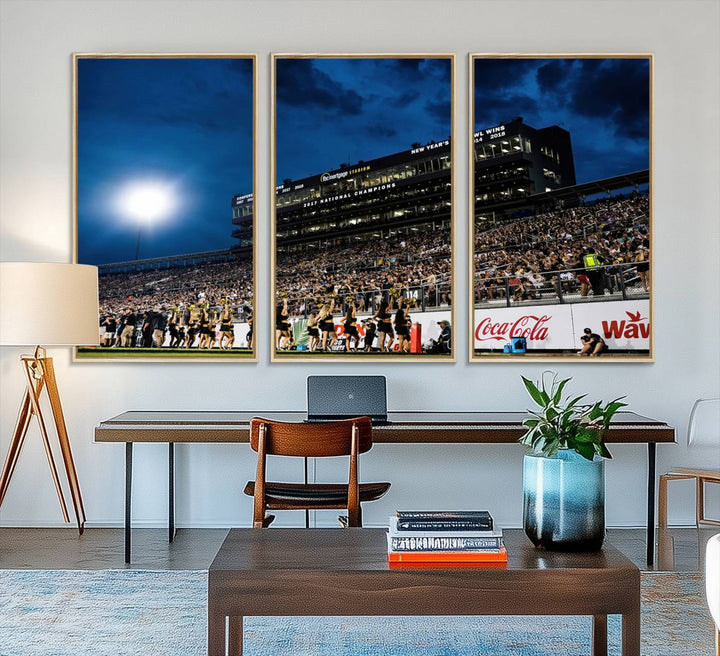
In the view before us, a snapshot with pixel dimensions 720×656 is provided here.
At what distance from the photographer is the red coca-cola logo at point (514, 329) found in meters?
4.58

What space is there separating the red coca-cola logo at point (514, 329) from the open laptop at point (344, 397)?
0.76m

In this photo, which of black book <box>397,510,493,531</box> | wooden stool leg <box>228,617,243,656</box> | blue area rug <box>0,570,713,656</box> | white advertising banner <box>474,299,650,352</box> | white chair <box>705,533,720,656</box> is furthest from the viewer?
white advertising banner <box>474,299,650,352</box>

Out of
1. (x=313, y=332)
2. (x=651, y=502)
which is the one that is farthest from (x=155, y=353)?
(x=651, y=502)

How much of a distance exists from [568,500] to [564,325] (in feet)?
7.90

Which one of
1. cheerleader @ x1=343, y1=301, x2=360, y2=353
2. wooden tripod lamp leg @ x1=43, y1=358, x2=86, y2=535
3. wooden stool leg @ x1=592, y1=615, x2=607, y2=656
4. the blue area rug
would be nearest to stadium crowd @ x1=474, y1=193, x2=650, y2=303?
cheerleader @ x1=343, y1=301, x2=360, y2=353

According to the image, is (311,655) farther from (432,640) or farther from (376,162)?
(376,162)

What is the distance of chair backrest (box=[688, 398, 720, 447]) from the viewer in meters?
4.44

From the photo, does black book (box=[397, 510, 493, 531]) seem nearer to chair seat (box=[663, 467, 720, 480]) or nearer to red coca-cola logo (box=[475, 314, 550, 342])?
chair seat (box=[663, 467, 720, 480])

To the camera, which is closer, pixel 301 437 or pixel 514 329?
pixel 301 437

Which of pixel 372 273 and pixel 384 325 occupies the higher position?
pixel 372 273

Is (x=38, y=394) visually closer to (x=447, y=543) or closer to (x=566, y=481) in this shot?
(x=447, y=543)

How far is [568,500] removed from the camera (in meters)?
2.27

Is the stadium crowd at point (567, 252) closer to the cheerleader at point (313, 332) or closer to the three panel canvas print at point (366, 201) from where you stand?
the three panel canvas print at point (366, 201)

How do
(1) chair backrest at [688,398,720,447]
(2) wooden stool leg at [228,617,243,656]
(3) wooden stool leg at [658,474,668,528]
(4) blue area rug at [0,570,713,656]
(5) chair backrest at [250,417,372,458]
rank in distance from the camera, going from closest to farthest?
(2) wooden stool leg at [228,617,243,656] < (4) blue area rug at [0,570,713,656] < (5) chair backrest at [250,417,372,458] < (3) wooden stool leg at [658,474,668,528] < (1) chair backrest at [688,398,720,447]
